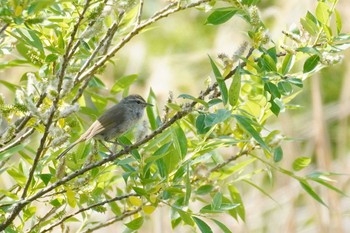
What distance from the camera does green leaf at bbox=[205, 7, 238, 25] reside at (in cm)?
163

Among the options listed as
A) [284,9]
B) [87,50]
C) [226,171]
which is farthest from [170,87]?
[87,50]

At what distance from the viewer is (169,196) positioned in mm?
1722

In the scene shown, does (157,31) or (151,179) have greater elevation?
(151,179)

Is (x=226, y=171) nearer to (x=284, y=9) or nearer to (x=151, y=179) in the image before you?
(x=151, y=179)

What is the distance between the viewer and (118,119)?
2.69m

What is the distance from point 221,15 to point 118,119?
111cm

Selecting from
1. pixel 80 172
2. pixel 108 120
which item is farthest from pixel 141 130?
pixel 108 120

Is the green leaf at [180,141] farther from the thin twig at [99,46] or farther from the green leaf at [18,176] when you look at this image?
the green leaf at [18,176]

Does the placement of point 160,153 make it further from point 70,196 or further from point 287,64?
point 287,64

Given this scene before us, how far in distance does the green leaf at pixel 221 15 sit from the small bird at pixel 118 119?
0.64m

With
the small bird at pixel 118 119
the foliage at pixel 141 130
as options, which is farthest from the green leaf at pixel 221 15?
the small bird at pixel 118 119

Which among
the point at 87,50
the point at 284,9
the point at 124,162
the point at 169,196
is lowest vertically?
the point at 284,9

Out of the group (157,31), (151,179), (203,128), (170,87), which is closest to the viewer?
(203,128)

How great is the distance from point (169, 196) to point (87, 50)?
395 millimetres
